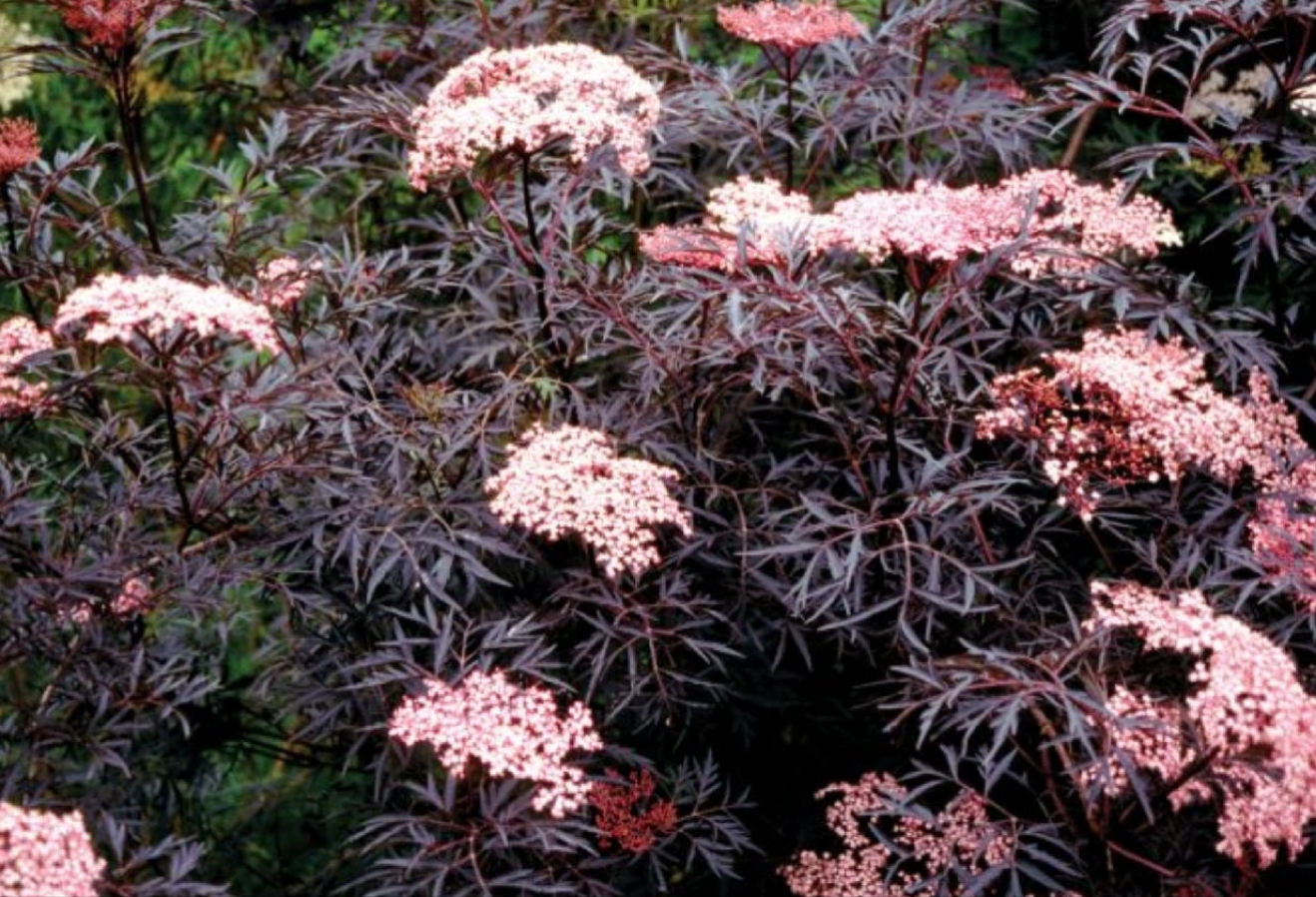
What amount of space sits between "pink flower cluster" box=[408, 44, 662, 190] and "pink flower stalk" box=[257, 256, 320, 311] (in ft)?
1.04

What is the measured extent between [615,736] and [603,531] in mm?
651

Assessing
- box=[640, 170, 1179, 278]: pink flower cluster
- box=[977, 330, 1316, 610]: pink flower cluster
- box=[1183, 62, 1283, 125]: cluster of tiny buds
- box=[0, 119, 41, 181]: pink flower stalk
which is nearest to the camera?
box=[640, 170, 1179, 278]: pink flower cluster

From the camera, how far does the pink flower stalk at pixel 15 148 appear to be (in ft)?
8.92

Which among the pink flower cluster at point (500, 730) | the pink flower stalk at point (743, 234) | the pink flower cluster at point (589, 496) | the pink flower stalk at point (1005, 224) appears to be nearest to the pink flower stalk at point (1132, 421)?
the pink flower stalk at point (1005, 224)

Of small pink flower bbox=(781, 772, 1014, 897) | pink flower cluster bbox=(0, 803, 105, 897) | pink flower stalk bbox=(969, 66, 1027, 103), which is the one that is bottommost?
small pink flower bbox=(781, 772, 1014, 897)

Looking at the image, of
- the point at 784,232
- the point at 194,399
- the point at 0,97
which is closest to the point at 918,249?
the point at 784,232

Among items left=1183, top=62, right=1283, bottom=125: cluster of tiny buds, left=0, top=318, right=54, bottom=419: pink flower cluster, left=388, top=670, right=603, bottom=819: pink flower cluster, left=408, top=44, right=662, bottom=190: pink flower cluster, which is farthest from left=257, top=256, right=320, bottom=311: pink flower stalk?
left=1183, top=62, right=1283, bottom=125: cluster of tiny buds

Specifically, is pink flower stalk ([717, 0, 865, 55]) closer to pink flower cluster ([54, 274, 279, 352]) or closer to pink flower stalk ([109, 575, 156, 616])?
pink flower cluster ([54, 274, 279, 352])

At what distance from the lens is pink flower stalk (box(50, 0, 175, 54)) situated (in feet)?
8.68

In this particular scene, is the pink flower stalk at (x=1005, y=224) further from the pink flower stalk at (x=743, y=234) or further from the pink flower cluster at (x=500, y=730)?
the pink flower cluster at (x=500, y=730)

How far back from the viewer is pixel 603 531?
2.56 m

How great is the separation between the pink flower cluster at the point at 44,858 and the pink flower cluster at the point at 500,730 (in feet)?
1.66

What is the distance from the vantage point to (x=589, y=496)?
2.54 m

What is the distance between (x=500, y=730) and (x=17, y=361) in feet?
3.78
